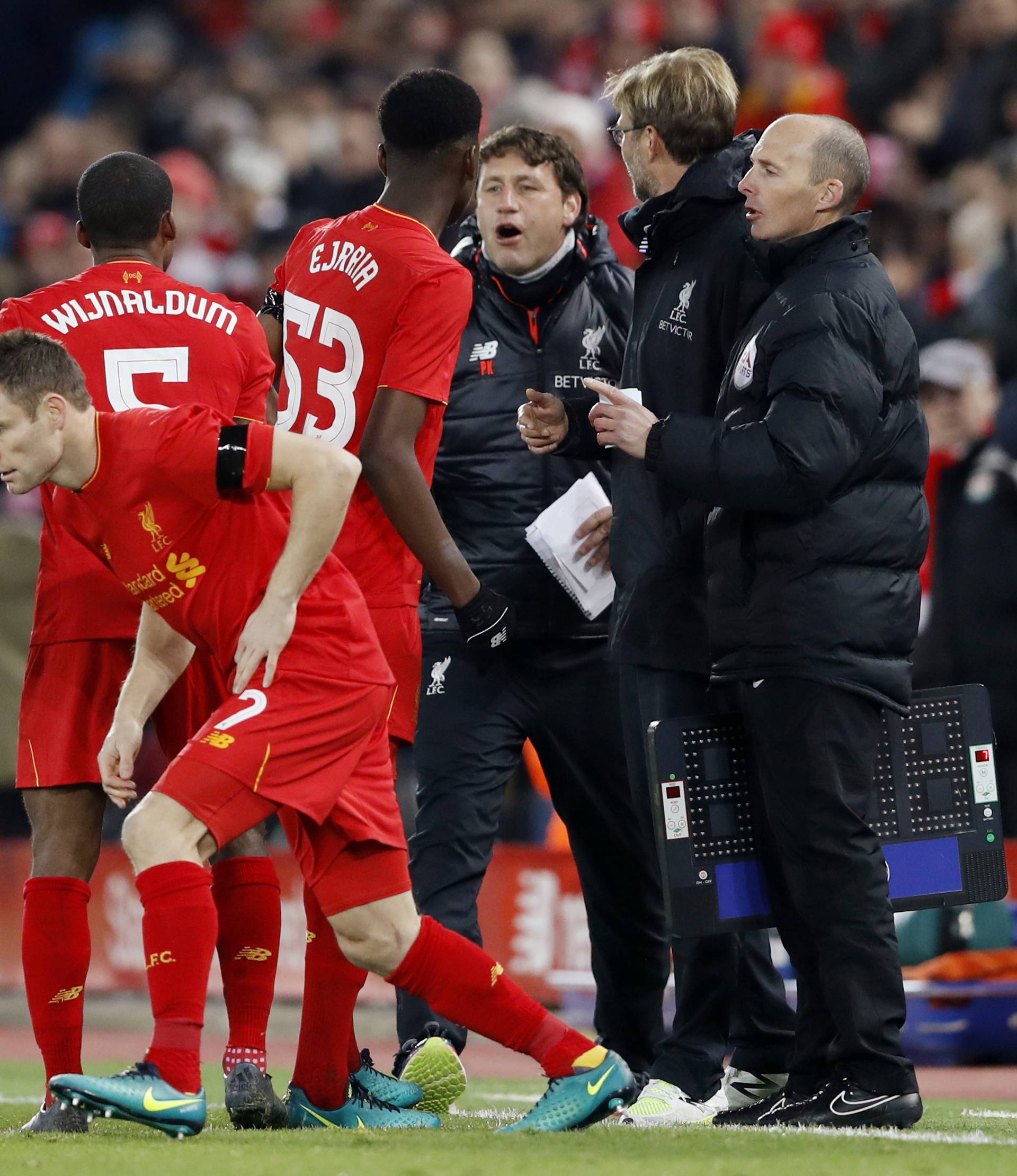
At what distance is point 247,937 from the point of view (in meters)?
4.93

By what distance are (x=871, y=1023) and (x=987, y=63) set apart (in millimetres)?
8437

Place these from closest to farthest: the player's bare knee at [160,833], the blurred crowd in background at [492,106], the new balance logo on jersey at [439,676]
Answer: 1. the player's bare knee at [160,833]
2. the new balance logo on jersey at [439,676]
3. the blurred crowd in background at [492,106]

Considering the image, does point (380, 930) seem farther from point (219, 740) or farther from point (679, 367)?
point (679, 367)

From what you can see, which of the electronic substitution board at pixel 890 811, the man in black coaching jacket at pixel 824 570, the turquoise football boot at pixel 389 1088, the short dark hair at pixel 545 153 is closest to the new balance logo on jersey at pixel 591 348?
the short dark hair at pixel 545 153

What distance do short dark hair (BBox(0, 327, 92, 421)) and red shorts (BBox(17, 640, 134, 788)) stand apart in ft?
2.49

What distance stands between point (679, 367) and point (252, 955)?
1.86 meters

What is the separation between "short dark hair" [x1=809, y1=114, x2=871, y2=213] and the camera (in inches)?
186

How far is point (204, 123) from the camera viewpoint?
15266mm

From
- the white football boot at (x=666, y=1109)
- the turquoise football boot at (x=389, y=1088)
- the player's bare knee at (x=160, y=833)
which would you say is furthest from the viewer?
the turquoise football boot at (x=389, y=1088)

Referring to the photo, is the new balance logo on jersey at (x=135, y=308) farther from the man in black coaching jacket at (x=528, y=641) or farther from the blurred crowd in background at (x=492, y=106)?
the blurred crowd in background at (x=492, y=106)

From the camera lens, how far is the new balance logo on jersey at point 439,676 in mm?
5637

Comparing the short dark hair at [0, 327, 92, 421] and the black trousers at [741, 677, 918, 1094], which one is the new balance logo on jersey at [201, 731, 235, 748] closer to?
the short dark hair at [0, 327, 92, 421]

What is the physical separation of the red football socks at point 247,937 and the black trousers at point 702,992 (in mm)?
1003

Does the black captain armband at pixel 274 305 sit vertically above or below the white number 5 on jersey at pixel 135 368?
above
